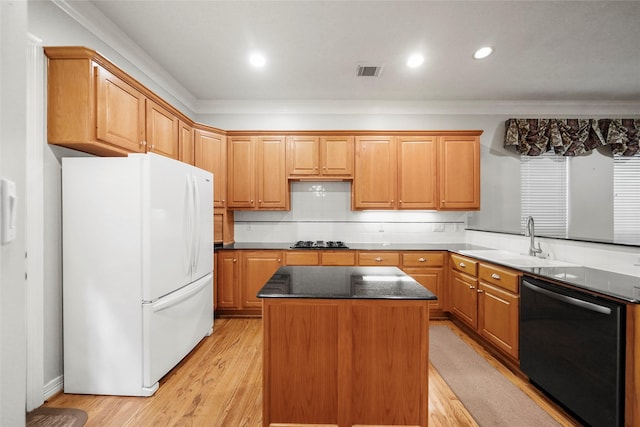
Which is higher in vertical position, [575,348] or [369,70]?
[369,70]

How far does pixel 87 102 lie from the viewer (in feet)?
6.75

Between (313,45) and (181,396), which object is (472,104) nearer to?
(313,45)

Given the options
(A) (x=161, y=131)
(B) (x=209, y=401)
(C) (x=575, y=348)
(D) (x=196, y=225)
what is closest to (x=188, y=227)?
(D) (x=196, y=225)

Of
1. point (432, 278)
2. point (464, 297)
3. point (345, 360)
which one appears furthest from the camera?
point (432, 278)

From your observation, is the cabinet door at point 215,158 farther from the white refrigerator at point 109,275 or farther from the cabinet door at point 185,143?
the white refrigerator at point 109,275

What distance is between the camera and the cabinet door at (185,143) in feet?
10.9

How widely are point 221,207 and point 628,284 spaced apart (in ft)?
12.7

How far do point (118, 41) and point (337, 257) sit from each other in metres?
3.14

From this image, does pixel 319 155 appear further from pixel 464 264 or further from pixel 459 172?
pixel 464 264

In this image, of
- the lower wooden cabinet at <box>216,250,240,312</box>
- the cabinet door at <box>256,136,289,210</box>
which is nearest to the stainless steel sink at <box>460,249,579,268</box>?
the cabinet door at <box>256,136,289,210</box>

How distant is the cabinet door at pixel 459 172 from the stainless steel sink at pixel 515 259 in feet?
2.71

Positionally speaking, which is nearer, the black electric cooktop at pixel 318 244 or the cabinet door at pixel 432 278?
the cabinet door at pixel 432 278

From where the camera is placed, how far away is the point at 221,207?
3.92 m

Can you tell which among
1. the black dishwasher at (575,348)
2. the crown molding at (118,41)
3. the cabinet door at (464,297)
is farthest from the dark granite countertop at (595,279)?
the crown molding at (118,41)
